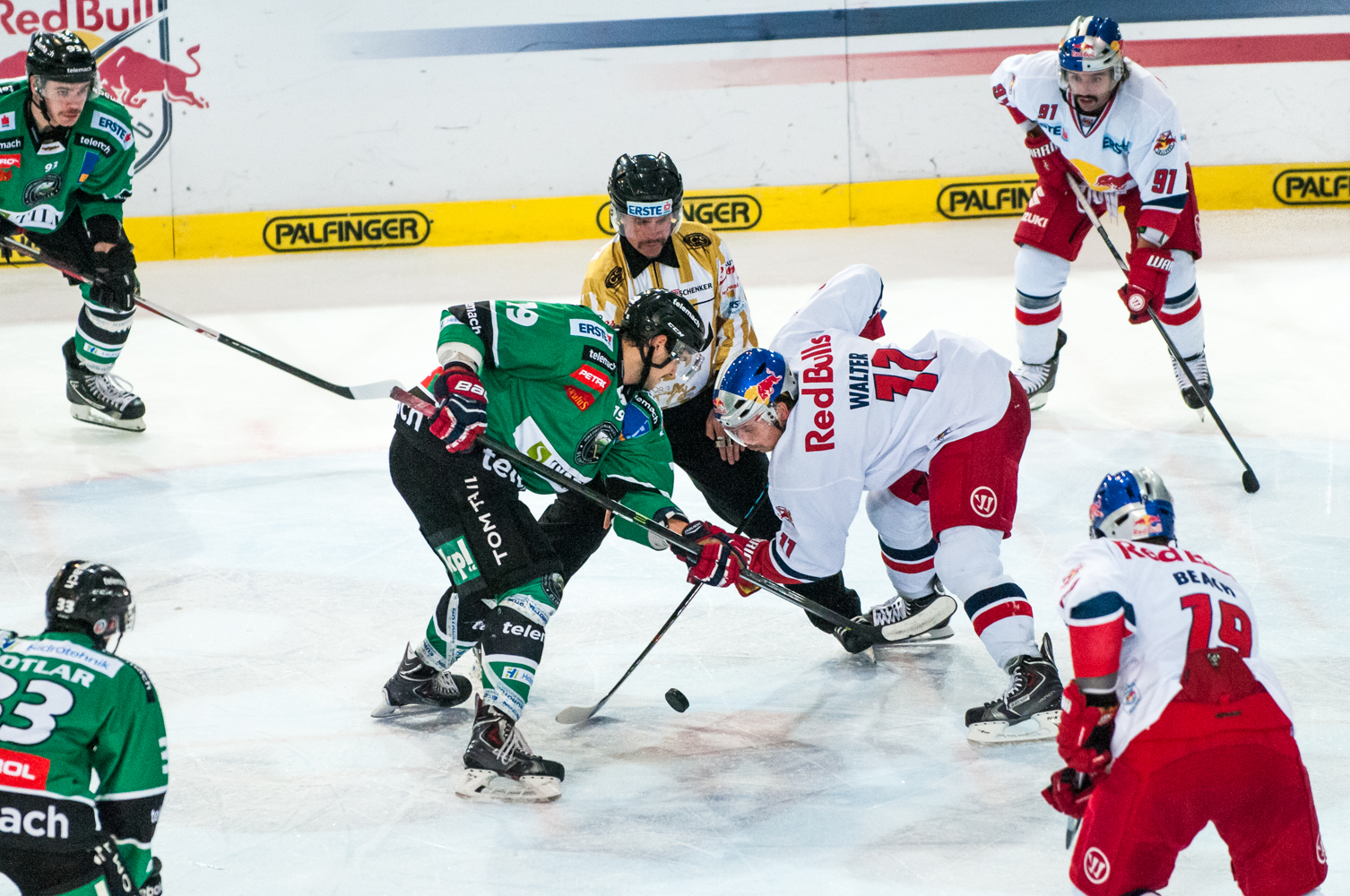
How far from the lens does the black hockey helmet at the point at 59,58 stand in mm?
5254

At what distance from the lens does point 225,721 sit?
11.8ft

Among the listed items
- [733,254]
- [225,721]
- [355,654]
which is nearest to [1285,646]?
[355,654]

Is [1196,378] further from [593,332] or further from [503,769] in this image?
[503,769]

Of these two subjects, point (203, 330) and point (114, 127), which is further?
point (114, 127)

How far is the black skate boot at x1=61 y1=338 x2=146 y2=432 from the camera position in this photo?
5883 millimetres

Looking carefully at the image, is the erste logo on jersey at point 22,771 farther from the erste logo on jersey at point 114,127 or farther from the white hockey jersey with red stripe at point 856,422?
the erste logo on jersey at point 114,127

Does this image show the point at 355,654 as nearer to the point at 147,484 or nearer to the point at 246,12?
the point at 147,484

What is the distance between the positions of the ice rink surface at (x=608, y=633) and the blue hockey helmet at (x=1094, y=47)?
1.30m

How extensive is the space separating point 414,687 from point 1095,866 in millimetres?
1740

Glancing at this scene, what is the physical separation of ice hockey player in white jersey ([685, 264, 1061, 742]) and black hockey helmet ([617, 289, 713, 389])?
101 mm

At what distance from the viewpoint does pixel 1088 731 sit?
7.87ft

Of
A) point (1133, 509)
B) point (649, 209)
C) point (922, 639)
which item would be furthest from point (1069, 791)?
point (649, 209)

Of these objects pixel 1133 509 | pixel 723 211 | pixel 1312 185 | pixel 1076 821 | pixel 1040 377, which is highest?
pixel 1133 509

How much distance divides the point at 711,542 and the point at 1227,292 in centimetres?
509
